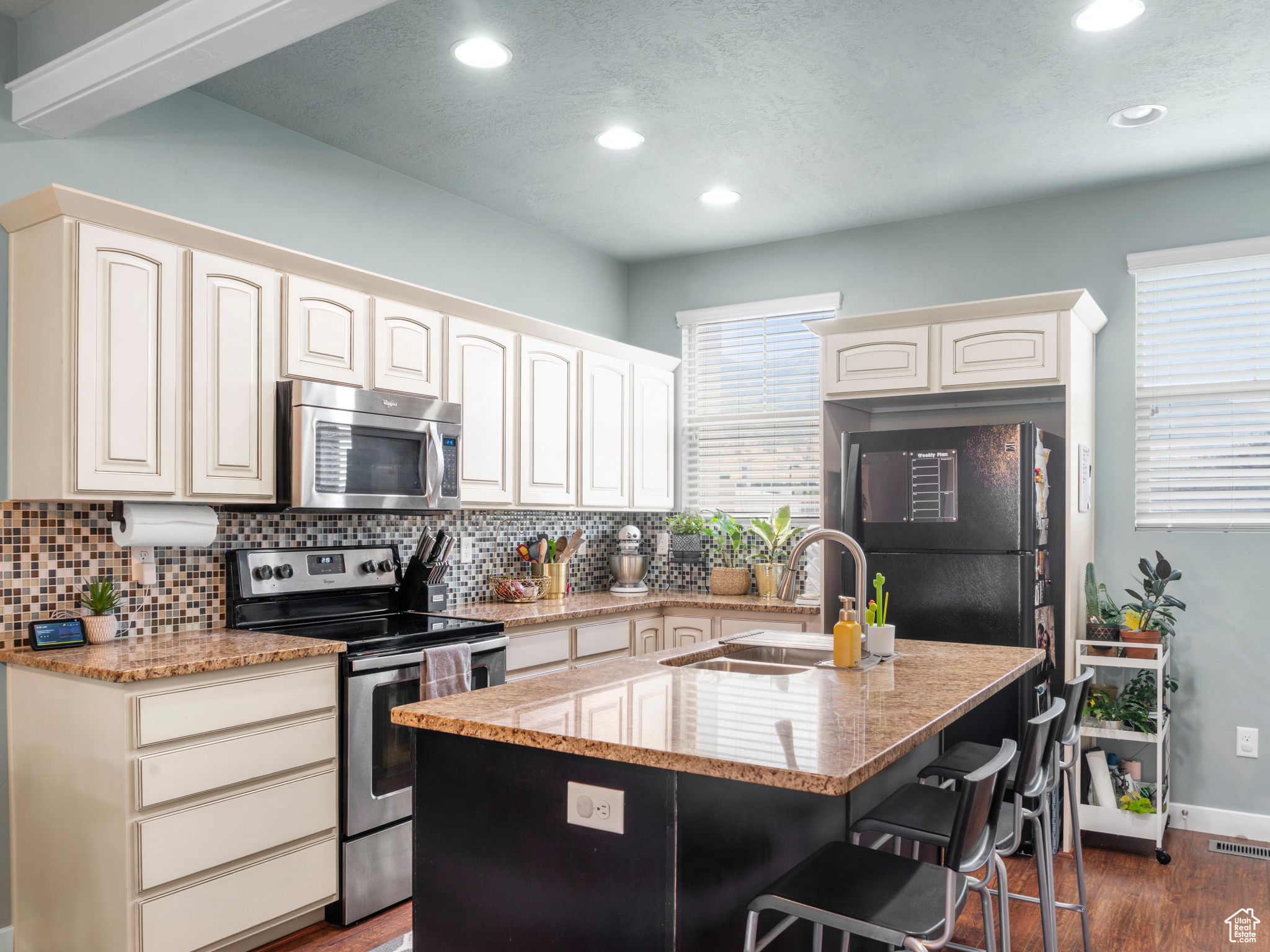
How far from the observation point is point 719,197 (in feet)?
13.9

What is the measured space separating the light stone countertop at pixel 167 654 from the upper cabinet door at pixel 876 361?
251 cm

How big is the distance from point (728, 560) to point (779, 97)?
8.23 ft

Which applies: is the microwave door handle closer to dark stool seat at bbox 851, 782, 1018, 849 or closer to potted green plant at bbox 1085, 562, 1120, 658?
dark stool seat at bbox 851, 782, 1018, 849

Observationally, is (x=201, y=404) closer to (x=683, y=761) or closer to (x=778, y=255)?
(x=683, y=761)

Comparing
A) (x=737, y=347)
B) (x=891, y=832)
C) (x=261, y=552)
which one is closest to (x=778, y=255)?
(x=737, y=347)

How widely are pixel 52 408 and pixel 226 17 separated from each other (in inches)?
47.1

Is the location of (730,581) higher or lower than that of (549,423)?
lower

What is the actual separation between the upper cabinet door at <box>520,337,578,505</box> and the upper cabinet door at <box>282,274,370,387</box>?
0.93 meters

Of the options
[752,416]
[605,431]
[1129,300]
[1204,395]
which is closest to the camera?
[1204,395]

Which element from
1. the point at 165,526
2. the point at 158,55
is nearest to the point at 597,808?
the point at 165,526

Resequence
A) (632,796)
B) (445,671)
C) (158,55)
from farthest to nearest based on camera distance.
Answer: (445,671) → (158,55) → (632,796)

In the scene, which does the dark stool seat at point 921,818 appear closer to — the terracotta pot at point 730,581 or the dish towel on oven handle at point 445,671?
the dish towel on oven handle at point 445,671

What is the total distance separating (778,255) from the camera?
4.97 metres

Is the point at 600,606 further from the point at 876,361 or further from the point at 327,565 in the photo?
the point at 876,361
